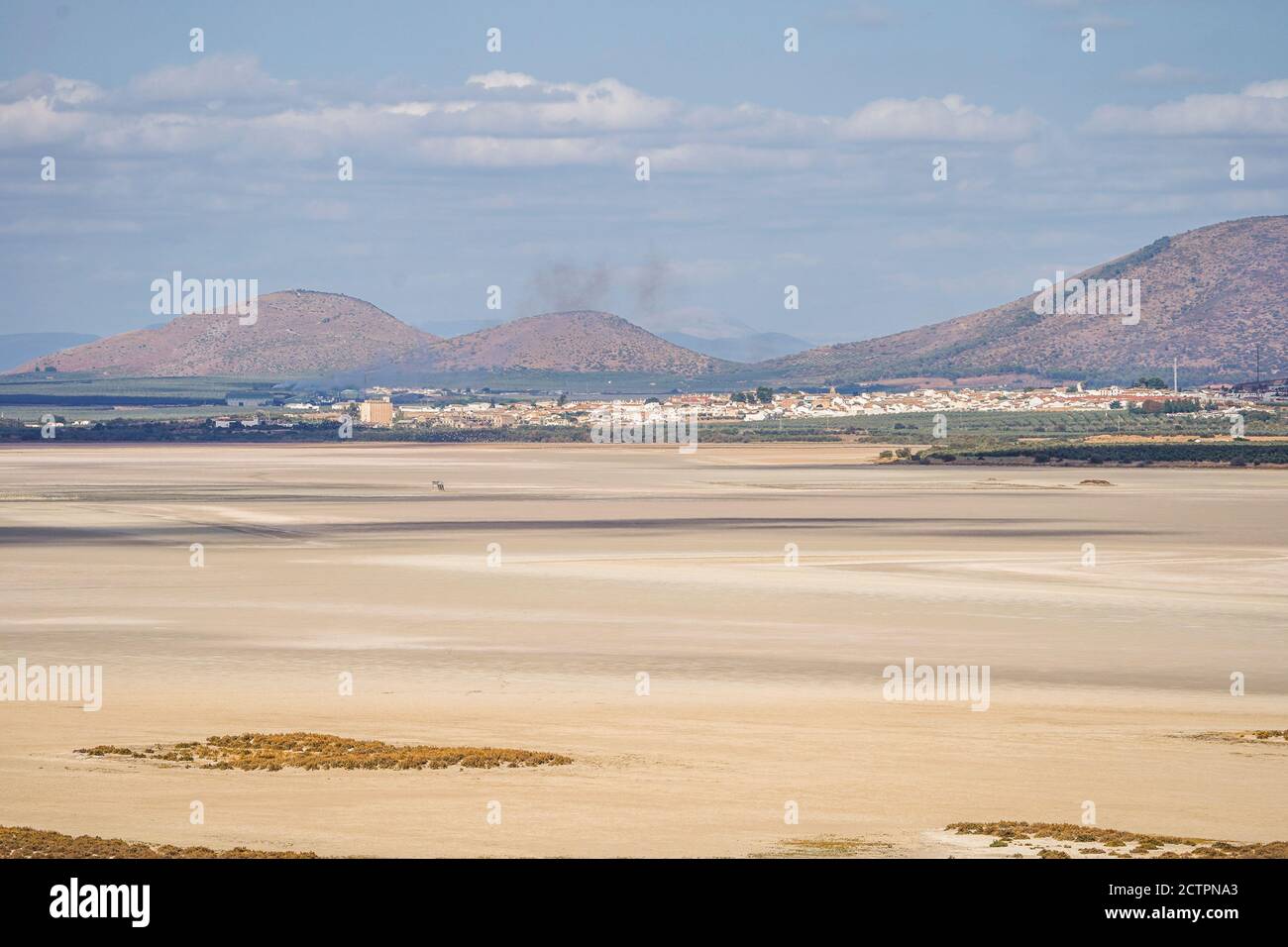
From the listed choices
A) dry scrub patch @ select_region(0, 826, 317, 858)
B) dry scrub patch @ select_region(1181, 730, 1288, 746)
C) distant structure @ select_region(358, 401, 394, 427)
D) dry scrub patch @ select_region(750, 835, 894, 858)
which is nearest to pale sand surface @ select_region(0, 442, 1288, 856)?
dry scrub patch @ select_region(750, 835, 894, 858)

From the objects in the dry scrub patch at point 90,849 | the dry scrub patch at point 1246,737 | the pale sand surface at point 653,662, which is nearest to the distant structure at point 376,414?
the pale sand surface at point 653,662

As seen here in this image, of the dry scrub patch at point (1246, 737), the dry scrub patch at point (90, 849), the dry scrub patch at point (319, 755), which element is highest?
the dry scrub patch at point (90, 849)

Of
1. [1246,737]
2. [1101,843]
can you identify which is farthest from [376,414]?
[1101,843]

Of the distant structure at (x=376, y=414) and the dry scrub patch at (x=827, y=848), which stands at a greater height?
the distant structure at (x=376, y=414)

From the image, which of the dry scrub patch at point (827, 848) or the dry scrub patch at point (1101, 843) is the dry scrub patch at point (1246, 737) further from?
the dry scrub patch at point (827, 848)

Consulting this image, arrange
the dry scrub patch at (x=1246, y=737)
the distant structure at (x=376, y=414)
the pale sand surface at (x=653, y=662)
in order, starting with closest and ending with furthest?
1. the pale sand surface at (x=653, y=662)
2. the dry scrub patch at (x=1246, y=737)
3. the distant structure at (x=376, y=414)

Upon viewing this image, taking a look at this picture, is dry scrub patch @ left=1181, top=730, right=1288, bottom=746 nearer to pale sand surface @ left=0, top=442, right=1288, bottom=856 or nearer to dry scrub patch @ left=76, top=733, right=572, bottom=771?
pale sand surface @ left=0, top=442, right=1288, bottom=856

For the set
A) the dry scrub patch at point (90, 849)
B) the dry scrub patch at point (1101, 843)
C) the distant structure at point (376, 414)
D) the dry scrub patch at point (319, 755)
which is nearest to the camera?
the dry scrub patch at point (90, 849)

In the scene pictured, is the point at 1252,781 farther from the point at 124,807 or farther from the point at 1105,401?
the point at 1105,401
